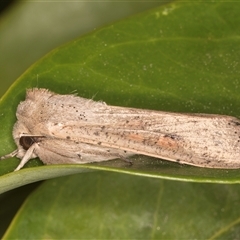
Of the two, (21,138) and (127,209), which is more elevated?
(21,138)

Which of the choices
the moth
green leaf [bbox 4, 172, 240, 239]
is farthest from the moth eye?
green leaf [bbox 4, 172, 240, 239]

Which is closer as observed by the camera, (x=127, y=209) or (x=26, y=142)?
(x=26, y=142)

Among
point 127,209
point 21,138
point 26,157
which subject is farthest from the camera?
point 127,209

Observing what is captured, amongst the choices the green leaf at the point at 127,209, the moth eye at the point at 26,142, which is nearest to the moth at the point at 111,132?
the moth eye at the point at 26,142

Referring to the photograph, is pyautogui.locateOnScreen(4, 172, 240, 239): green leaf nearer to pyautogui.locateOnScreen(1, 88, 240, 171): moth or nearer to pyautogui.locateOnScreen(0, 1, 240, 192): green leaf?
pyautogui.locateOnScreen(1, 88, 240, 171): moth

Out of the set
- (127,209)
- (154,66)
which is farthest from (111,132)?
(127,209)

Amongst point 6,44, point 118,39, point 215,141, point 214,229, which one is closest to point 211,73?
point 215,141

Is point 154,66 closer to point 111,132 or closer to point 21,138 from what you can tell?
point 111,132

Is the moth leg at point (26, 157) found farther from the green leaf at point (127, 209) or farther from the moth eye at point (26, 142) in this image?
the green leaf at point (127, 209)
